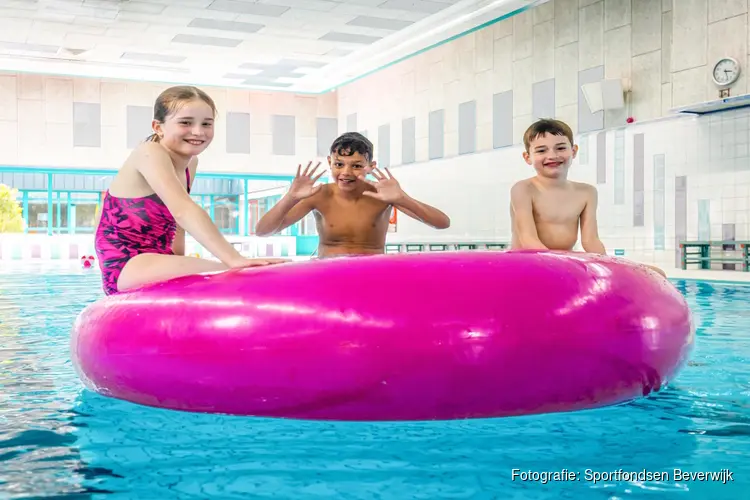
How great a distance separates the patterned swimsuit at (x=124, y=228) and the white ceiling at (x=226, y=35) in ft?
31.5

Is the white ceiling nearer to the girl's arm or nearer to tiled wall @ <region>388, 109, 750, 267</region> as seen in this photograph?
tiled wall @ <region>388, 109, 750, 267</region>

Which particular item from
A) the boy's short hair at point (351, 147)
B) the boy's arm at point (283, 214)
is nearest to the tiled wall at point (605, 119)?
the boy's short hair at point (351, 147)

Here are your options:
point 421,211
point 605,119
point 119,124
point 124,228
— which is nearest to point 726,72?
point 605,119

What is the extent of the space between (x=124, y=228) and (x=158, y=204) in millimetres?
148

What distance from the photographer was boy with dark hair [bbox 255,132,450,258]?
339 cm

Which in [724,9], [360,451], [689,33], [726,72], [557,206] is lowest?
[360,451]

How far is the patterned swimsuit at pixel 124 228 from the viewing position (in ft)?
9.05

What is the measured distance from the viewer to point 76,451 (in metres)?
1.88

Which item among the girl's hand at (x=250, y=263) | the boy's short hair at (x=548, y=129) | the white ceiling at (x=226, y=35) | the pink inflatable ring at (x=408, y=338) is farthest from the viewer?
the white ceiling at (x=226, y=35)

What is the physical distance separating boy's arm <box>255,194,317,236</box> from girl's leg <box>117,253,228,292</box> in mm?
813

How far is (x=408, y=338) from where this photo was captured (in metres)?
1.87

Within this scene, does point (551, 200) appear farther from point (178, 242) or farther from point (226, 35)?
point (226, 35)

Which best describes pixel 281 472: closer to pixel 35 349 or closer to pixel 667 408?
pixel 667 408

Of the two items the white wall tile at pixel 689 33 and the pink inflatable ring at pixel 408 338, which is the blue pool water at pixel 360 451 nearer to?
the pink inflatable ring at pixel 408 338
